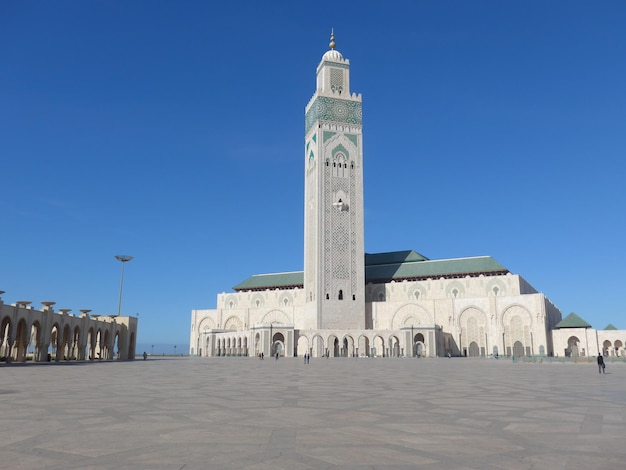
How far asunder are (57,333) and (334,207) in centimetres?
3675

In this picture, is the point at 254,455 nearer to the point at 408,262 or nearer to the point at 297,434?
the point at 297,434

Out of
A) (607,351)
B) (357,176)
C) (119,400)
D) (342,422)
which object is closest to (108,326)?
(357,176)

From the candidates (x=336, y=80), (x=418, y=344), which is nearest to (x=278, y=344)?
(x=418, y=344)

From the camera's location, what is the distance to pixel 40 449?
5922 mm

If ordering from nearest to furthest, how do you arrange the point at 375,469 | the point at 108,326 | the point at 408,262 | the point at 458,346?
the point at 375,469, the point at 108,326, the point at 458,346, the point at 408,262

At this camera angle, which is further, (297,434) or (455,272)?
(455,272)

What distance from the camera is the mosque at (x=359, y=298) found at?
200ft

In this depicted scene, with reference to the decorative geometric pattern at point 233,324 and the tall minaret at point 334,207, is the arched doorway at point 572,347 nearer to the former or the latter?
the tall minaret at point 334,207

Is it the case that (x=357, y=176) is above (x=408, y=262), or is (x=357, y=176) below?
above

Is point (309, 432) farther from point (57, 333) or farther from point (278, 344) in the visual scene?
point (278, 344)

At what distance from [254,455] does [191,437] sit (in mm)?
1353

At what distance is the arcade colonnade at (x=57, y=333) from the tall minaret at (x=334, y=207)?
73.9 feet

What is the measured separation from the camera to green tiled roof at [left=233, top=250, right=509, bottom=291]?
67.9m

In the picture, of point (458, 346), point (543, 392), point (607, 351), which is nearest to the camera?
point (543, 392)
